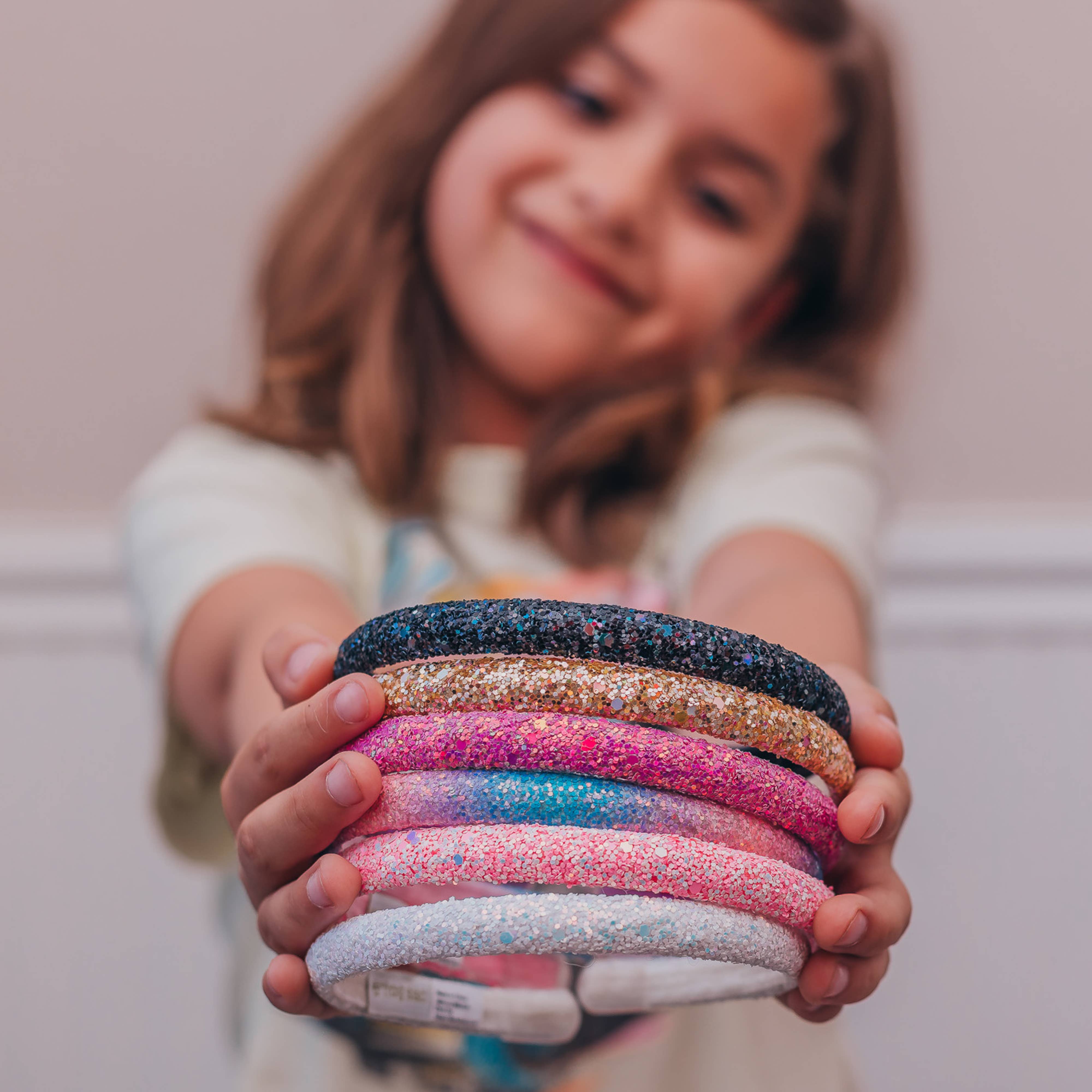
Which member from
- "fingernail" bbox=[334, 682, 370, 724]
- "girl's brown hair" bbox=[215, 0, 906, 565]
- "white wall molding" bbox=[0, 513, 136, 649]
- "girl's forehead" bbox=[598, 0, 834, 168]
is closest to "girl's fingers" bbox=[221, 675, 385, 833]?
"fingernail" bbox=[334, 682, 370, 724]

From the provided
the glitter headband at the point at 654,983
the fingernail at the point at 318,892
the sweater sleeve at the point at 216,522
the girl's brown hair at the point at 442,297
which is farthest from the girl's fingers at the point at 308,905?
the girl's brown hair at the point at 442,297

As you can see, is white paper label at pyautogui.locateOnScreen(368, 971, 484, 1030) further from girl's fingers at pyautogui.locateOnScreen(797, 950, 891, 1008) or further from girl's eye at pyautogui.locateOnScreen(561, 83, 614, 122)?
girl's eye at pyautogui.locateOnScreen(561, 83, 614, 122)

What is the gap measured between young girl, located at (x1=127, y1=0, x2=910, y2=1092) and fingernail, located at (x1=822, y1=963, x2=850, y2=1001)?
15 cm

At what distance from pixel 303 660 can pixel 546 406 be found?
384mm

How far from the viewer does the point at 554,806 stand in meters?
0.23

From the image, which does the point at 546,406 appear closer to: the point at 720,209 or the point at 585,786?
the point at 720,209

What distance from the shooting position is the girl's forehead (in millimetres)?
561

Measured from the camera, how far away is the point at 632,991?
35cm

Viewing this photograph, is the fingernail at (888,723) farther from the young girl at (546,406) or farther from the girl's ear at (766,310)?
the girl's ear at (766,310)

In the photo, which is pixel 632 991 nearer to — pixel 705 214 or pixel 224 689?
pixel 224 689

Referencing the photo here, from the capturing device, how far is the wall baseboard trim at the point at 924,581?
0.79 m

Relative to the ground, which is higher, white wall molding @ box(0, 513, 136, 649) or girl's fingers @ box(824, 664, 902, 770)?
girl's fingers @ box(824, 664, 902, 770)

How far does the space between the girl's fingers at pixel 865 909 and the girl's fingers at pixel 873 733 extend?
1.0 inches

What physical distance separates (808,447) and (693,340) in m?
0.10
